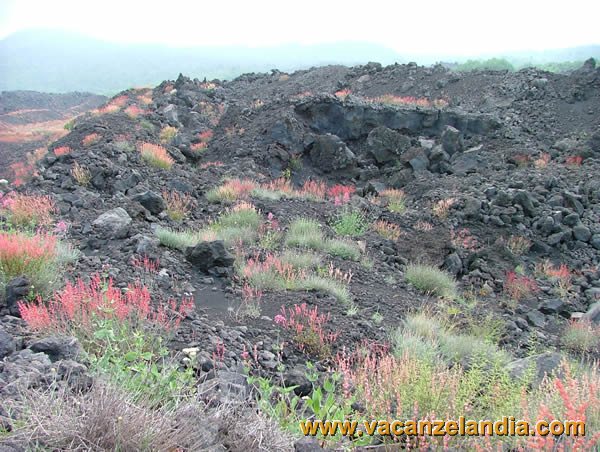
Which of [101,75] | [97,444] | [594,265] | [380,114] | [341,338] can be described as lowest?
[594,265]

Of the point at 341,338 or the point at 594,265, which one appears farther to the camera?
the point at 594,265

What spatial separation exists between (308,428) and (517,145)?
14.3m

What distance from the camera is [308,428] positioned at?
2.78 meters

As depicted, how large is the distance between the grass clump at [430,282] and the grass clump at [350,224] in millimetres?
1704

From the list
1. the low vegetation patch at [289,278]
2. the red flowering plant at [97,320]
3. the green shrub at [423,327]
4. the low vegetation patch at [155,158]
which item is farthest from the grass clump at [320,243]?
the low vegetation patch at [155,158]

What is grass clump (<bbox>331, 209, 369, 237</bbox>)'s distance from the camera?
9.48 metres

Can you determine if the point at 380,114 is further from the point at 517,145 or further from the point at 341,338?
the point at 341,338

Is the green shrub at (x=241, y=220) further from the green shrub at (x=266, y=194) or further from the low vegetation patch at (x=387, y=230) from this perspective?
the low vegetation patch at (x=387, y=230)

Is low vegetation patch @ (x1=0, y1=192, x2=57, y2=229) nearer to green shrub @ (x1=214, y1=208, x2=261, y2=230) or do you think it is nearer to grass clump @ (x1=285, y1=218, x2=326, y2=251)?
green shrub @ (x1=214, y1=208, x2=261, y2=230)

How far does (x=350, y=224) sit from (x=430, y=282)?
230cm

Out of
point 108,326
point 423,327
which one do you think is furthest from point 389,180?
point 108,326

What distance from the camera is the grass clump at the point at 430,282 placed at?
7.75 m

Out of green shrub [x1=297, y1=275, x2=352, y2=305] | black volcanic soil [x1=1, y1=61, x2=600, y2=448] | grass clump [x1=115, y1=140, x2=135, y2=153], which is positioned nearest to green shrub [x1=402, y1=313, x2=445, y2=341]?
black volcanic soil [x1=1, y1=61, x2=600, y2=448]

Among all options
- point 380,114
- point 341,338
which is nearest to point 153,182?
point 341,338
